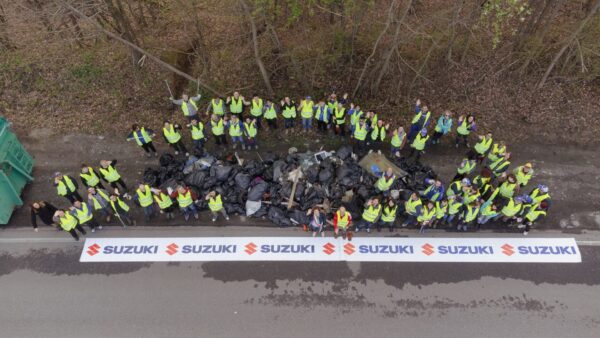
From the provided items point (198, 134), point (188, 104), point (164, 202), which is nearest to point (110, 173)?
point (164, 202)

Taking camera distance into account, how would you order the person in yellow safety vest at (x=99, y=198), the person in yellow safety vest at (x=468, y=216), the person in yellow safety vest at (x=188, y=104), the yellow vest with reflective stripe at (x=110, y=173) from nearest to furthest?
the person in yellow safety vest at (x=468, y=216) < the person in yellow safety vest at (x=99, y=198) < the yellow vest with reflective stripe at (x=110, y=173) < the person in yellow safety vest at (x=188, y=104)

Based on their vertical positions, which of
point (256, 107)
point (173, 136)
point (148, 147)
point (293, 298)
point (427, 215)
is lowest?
point (293, 298)

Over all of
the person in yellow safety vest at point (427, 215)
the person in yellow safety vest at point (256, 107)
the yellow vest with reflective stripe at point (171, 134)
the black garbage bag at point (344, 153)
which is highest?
the person in yellow safety vest at point (256, 107)

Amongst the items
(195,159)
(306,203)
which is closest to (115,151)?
(195,159)

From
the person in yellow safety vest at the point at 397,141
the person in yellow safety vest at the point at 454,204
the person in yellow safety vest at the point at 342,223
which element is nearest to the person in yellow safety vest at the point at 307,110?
the person in yellow safety vest at the point at 397,141

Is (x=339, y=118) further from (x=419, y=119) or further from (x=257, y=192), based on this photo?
(x=257, y=192)

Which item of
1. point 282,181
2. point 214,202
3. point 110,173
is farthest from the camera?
point 282,181

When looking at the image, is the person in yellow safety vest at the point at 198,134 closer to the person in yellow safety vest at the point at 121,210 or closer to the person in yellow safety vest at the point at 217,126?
the person in yellow safety vest at the point at 217,126
